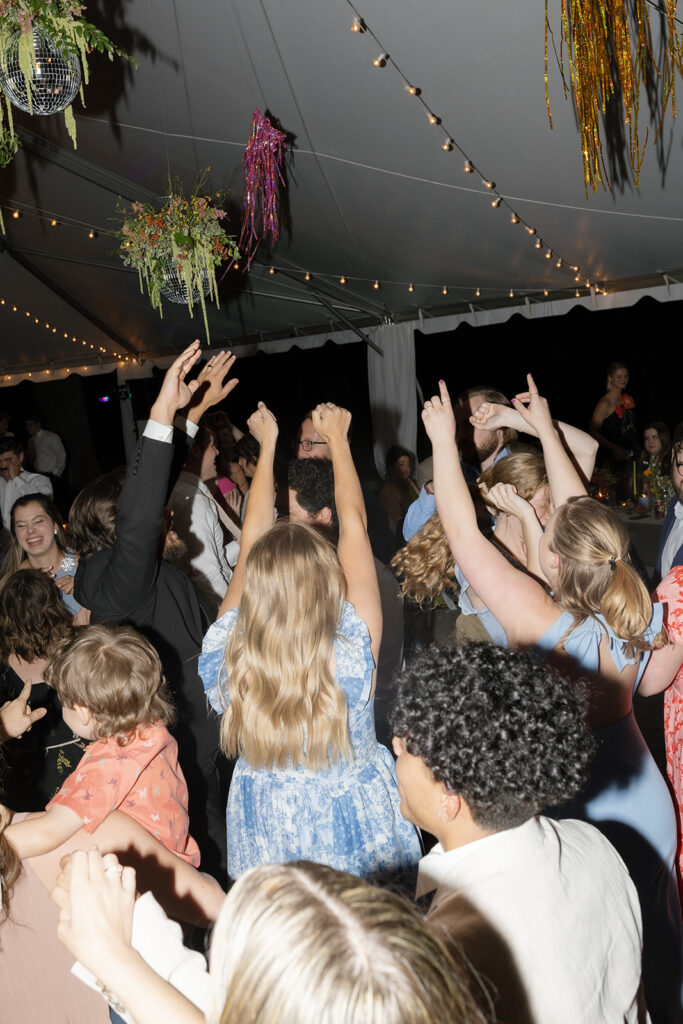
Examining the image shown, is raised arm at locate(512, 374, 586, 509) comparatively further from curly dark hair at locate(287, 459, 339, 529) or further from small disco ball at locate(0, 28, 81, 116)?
small disco ball at locate(0, 28, 81, 116)

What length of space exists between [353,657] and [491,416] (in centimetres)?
121

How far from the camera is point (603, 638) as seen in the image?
1.80 metres

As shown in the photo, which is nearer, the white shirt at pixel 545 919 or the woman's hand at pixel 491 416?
the white shirt at pixel 545 919

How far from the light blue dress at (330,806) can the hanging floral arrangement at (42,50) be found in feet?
6.95

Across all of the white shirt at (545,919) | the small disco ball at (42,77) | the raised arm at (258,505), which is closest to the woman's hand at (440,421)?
the raised arm at (258,505)

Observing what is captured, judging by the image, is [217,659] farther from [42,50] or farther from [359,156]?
[359,156]

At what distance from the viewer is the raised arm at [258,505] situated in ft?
6.43

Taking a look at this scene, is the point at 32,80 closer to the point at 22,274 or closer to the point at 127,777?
the point at 127,777

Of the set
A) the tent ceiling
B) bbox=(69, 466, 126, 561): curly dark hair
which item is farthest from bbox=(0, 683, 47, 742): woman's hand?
the tent ceiling

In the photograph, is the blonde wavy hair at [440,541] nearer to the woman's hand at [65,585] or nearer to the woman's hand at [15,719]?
the woman's hand at [15,719]

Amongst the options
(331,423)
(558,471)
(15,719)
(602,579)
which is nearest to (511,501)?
(558,471)

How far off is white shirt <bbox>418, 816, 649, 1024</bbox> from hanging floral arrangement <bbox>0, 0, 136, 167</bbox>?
2.62m

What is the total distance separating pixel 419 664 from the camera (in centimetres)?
125

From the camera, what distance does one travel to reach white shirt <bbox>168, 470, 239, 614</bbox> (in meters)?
3.41
